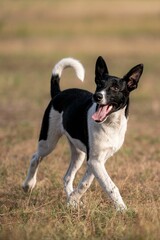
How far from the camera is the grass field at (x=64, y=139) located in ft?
20.8

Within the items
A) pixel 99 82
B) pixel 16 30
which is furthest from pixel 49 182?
pixel 16 30

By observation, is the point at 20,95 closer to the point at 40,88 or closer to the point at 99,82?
the point at 40,88

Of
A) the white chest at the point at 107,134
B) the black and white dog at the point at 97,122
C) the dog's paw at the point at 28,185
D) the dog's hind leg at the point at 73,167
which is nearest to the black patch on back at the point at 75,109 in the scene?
the black and white dog at the point at 97,122

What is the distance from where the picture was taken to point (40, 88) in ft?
68.4

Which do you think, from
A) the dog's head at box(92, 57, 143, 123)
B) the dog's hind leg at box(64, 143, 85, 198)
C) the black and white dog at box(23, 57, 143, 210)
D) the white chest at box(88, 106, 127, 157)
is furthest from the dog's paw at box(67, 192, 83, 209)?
the dog's head at box(92, 57, 143, 123)

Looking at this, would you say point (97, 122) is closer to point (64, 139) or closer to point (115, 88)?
point (115, 88)

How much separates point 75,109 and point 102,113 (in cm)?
94

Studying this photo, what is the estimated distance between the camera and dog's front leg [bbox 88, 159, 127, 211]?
6.86m

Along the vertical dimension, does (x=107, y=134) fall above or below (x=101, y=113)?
below

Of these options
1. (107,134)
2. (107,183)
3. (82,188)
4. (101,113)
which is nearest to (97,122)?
(101,113)

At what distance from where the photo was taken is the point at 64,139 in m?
12.4

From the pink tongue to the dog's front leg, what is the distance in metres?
0.48

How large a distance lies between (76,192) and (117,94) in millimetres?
1157

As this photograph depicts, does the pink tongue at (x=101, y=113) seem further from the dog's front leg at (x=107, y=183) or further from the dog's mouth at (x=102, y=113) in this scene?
the dog's front leg at (x=107, y=183)
